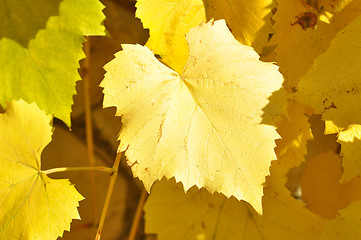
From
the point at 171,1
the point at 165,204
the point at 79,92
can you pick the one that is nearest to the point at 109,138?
the point at 79,92

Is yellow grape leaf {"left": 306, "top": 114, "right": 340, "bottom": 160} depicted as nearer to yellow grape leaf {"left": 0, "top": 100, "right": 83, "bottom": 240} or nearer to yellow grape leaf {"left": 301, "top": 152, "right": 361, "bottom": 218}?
yellow grape leaf {"left": 301, "top": 152, "right": 361, "bottom": 218}

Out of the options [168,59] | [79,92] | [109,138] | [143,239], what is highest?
[168,59]

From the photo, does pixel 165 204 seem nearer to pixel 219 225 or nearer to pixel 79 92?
pixel 219 225

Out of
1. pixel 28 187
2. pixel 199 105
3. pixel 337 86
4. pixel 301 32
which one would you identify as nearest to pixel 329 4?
pixel 301 32

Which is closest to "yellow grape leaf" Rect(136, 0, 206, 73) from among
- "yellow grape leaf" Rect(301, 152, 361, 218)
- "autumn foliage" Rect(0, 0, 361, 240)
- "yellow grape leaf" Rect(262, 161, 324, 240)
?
"autumn foliage" Rect(0, 0, 361, 240)

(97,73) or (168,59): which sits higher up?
(168,59)
